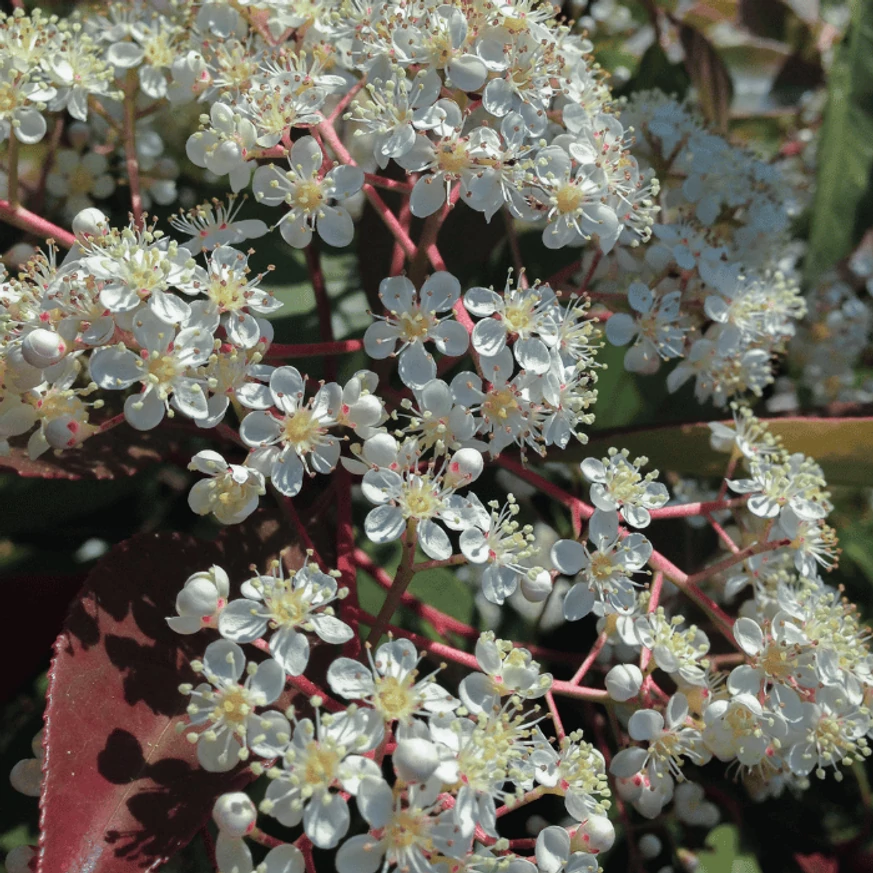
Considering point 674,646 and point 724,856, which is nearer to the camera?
point 674,646

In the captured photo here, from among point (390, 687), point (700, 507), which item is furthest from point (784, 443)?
point (390, 687)

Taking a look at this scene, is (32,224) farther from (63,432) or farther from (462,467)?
(462,467)

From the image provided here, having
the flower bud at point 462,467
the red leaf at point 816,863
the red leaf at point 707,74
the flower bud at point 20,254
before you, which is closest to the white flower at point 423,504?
the flower bud at point 462,467

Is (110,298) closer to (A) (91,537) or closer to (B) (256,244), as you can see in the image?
(B) (256,244)

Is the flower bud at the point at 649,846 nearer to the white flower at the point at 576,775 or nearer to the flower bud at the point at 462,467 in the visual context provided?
the white flower at the point at 576,775

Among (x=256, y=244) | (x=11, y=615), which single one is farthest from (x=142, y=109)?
(x=11, y=615)

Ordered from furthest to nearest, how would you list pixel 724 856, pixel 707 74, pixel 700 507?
1. pixel 707 74
2. pixel 724 856
3. pixel 700 507

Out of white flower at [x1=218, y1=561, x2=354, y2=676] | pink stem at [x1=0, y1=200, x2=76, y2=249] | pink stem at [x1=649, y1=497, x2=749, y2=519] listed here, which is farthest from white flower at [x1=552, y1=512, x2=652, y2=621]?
pink stem at [x1=0, y1=200, x2=76, y2=249]
